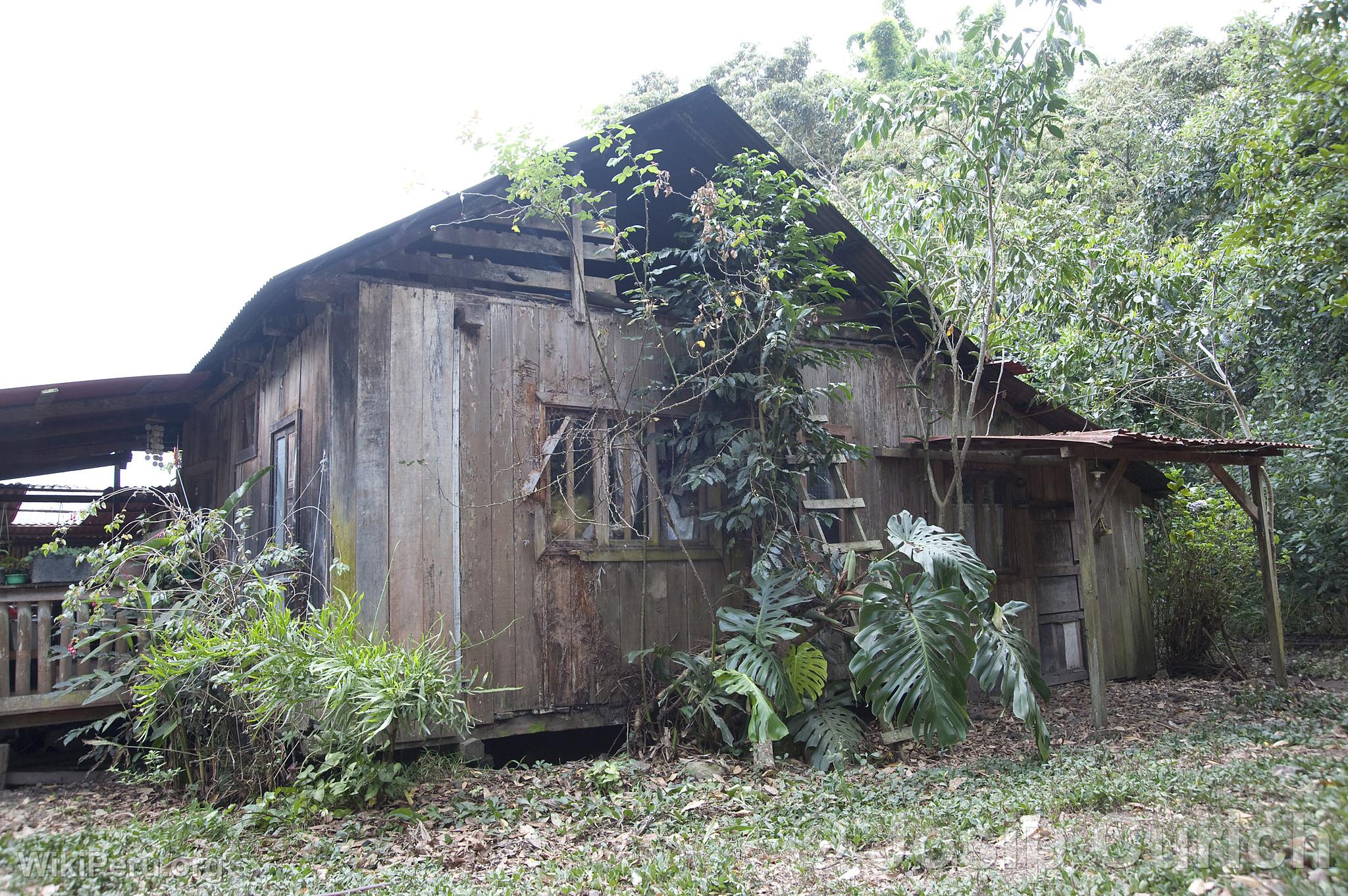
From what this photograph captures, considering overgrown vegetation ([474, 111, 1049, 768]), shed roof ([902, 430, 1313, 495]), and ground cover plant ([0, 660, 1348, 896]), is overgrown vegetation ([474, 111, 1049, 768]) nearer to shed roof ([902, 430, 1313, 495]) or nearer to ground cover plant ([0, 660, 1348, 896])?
ground cover plant ([0, 660, 1348, 896])

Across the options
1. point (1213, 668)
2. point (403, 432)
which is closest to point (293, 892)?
point (403, 432)

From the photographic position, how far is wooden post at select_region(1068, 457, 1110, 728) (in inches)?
271

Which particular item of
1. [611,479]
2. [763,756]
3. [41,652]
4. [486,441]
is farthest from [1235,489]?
[41,652]

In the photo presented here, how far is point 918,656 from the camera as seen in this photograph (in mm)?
5621

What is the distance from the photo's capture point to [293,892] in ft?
12.6

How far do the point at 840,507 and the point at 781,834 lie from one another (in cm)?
325

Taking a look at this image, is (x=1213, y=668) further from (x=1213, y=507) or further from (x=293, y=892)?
(x=293, y=892)

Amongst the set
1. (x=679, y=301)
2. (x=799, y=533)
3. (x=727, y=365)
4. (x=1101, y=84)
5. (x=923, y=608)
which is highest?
(x=1101, y=84)

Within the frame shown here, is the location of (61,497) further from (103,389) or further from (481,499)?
(481,499)

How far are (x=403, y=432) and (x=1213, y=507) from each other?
10.6m

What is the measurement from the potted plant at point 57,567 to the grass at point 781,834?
1541 millimetres

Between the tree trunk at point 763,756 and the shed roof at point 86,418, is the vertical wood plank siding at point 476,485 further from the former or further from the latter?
the shed roof at point 86,418

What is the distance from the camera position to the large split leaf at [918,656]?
5.43 m

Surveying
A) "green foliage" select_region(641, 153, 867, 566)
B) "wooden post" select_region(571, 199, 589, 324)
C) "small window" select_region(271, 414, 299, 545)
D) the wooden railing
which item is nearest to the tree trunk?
"green foliage" select_region(641, 153, 867, 566)
